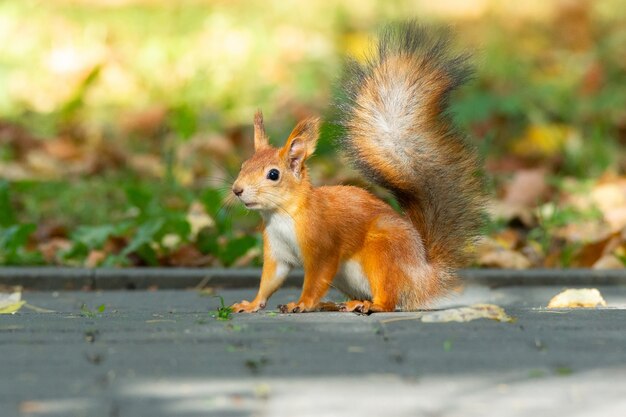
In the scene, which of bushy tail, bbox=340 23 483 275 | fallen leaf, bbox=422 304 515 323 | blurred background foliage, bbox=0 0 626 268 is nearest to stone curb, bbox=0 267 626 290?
blurred background foliage, bbox=0 0 626 268

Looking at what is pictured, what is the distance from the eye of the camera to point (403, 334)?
3424 millimetres

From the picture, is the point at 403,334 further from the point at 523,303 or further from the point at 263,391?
the point at 523,303

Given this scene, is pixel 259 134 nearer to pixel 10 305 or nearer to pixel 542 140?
pixel 10 305

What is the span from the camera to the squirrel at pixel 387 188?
13.3 feet

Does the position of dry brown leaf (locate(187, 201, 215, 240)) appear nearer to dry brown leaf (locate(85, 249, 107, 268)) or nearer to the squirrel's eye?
dry brown leaf (locate(85, 249, 107, 268))

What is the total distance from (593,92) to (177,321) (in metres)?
6.71

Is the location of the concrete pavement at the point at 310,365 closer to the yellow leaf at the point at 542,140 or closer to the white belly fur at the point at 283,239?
the white belly fur at the point at 283,239

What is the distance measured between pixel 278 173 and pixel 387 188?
0.54 m

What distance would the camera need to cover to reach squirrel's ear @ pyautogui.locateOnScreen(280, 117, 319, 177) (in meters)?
4.13

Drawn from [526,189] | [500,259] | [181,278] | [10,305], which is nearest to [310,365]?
[10,305]

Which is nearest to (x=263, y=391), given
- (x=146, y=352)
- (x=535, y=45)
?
(x=146, y=352)

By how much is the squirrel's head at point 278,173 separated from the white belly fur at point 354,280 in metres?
0.29

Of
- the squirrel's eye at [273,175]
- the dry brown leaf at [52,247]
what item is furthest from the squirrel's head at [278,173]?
the dry brown leaf at [52,247]

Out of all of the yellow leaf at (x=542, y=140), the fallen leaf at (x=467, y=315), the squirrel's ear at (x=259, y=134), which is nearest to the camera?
the fallen leaf at (x=467, y=315)
